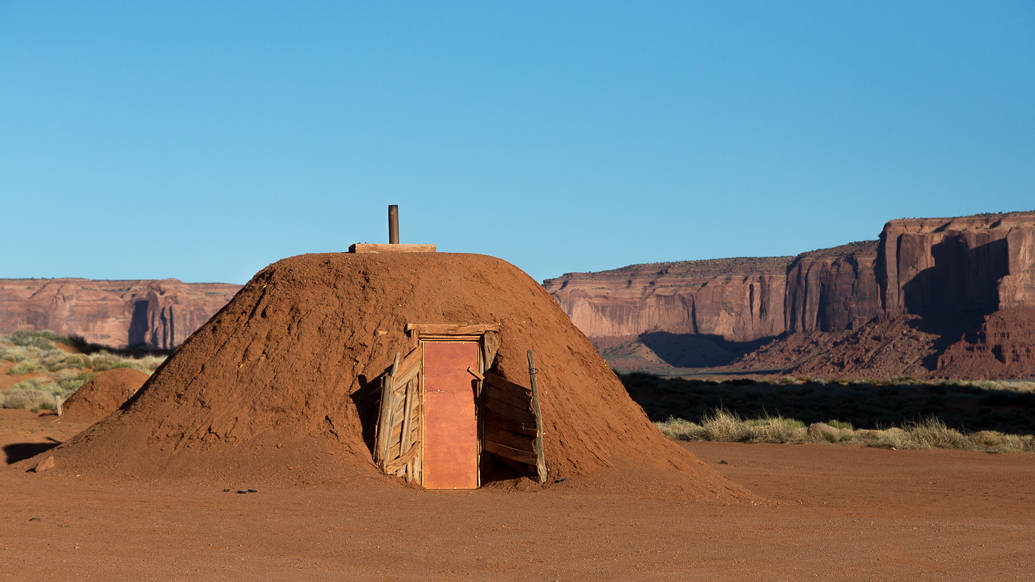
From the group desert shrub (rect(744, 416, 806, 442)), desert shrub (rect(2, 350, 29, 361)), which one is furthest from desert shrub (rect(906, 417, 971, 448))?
desert shrub (rect(2, 350, 29, 361))

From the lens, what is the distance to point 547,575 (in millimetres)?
7668

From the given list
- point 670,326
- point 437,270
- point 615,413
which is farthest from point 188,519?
point 670,326

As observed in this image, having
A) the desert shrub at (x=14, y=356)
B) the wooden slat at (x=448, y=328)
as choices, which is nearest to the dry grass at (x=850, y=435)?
the wooden slat at (x=448, y=328)

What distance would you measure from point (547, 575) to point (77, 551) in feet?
11.9

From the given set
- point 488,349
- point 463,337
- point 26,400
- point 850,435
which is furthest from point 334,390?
point 26,400

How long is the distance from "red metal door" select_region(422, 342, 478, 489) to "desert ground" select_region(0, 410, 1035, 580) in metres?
0.50

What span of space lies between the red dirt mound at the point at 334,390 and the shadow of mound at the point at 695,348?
→ 3689 inches

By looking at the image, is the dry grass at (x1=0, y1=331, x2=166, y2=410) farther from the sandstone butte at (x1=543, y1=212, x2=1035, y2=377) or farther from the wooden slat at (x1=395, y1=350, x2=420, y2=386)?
the sandstone butte at (x1=543, y1=212, x2=1035, y2=377)

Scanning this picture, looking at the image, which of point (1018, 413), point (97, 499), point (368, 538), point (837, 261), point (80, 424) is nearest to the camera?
point (368, 538)

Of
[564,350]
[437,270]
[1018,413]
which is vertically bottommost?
[1018,413]

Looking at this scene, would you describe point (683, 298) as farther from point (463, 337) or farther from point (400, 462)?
point (400, 462)

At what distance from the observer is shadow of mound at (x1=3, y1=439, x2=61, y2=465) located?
14742mm

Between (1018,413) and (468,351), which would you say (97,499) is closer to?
(468,351)

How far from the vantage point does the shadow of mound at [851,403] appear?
28.3m
